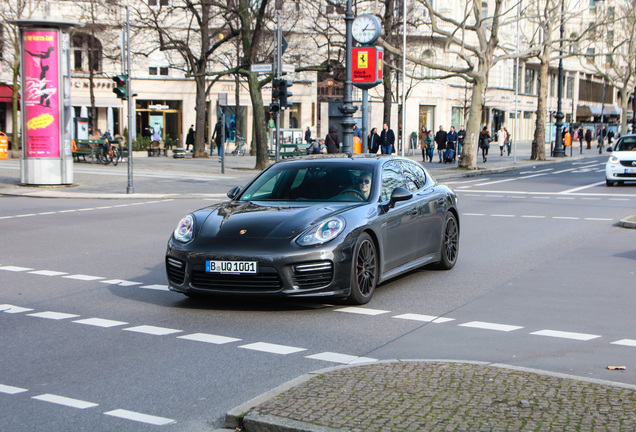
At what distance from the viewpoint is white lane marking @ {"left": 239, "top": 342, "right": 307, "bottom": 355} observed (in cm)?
646

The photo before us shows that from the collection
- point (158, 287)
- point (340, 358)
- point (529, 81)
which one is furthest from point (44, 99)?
point (529, 81)

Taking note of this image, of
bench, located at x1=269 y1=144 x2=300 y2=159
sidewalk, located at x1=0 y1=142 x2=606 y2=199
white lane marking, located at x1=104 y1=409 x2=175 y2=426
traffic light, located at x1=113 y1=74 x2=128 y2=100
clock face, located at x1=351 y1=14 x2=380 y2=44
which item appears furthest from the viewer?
bench, located at x1=269 y1=144 x2=300 y2=159

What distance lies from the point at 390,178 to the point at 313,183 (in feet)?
2.98

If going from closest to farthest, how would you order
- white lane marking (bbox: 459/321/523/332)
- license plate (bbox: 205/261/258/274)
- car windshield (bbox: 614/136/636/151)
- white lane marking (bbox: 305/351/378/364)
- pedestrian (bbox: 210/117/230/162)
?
white lane marking (bbox: 305/351/378/364)
white lane marking (bbox: 459/321/523/332)
license plate (bbox: 205/261/258/274)
car windshield (bbox: 614/136/636/151)
pedestrian (bbox: 210/117/230/162)

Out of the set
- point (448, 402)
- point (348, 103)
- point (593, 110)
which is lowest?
point (448, 402)

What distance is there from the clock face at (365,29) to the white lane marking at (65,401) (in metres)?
22.0

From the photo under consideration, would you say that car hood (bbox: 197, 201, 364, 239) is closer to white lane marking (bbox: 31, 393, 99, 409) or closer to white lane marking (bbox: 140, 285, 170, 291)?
white lane marking (bbox: 140, 285, 170, 291)

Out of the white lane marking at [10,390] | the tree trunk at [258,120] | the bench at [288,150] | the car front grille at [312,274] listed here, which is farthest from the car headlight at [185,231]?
the bench at [288,150]

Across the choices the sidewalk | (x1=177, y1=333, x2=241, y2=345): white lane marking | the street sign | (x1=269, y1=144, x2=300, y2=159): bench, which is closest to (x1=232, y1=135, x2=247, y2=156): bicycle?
(x1=269, y1=144, x2=300, y2=159): bench

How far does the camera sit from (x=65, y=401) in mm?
5258

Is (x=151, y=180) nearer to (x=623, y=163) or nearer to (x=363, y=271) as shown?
(x=623, y=163)

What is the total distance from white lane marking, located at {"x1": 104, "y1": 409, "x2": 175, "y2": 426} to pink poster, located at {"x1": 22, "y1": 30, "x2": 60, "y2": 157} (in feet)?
69.4

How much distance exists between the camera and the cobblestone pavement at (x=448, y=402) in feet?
14.6

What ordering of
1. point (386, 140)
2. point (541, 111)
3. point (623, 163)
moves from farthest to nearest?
point (541, 111)
point (386, 140)
point (623, 163)
